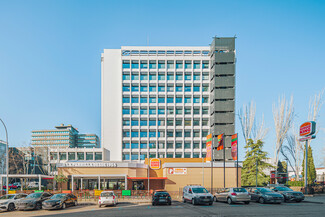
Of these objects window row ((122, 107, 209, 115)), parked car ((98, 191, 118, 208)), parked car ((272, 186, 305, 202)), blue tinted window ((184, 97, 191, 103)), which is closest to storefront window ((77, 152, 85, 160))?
window row ((122, 107, 209, 115))

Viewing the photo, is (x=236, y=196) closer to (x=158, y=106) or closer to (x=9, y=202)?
(x=9, y=202)

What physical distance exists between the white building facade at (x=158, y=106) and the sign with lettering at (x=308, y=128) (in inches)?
1555

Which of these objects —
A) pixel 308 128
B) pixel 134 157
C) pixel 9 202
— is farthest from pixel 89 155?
pixel 308 128

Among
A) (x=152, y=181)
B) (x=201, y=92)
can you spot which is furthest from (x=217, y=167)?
(x=201, y=92)

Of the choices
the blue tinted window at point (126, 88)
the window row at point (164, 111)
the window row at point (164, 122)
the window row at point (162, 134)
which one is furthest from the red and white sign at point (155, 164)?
the blue tinted window at point (126, 88)

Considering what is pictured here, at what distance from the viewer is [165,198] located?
94.0 ft

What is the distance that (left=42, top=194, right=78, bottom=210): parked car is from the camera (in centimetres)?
2609

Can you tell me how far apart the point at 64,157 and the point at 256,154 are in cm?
5335

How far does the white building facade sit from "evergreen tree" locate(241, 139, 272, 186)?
1931 centimetres

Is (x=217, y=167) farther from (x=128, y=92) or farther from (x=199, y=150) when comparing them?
(x=128, y=92)

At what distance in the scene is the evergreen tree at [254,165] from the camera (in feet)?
196

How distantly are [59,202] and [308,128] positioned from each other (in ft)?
105

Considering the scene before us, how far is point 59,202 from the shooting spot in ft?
87.4

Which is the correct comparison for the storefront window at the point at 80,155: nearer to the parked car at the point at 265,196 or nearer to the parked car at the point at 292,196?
the parked car at the point at 265,196
